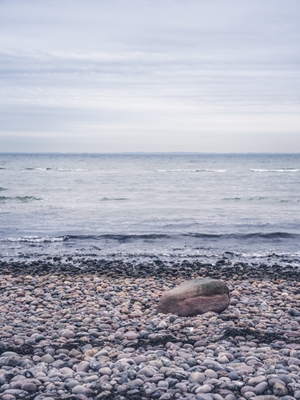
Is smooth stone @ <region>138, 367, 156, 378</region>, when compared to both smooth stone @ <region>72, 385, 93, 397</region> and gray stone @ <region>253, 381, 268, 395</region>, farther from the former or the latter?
gray stone @ <region>253, 381, 268, 395</region>

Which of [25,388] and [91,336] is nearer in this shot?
[25,388]

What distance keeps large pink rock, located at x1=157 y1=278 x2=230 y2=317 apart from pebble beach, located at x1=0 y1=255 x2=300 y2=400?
197mm

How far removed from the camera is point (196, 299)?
7.74 metres

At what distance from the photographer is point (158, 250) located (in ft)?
52.6

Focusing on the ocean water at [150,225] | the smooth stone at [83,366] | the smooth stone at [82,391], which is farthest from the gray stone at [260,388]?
the ocean water at [150,225]

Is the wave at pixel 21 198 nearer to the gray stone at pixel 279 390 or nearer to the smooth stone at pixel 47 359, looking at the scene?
the smooth stone at pixel 47 359

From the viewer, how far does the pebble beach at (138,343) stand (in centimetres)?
491

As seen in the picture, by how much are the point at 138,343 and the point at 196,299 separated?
170 cm

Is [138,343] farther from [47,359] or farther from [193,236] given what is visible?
[193,236]

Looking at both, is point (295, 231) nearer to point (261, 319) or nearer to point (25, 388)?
point (261, 319)

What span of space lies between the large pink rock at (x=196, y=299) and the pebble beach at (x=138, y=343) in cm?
20

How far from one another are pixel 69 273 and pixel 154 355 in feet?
21.6

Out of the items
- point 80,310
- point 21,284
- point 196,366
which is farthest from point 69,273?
point 196,366

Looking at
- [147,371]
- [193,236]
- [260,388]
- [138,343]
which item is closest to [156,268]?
[193,236]
